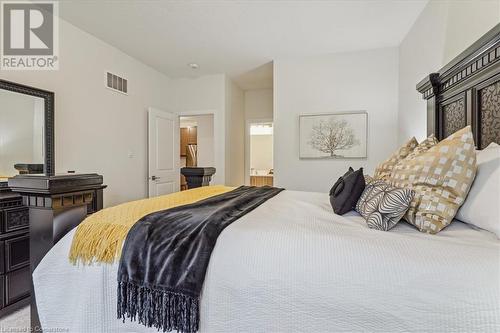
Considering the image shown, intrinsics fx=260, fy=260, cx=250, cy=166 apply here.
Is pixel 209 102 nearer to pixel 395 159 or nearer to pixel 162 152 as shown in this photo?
pixel 162 152

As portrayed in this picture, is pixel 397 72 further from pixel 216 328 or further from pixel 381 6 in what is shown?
pixel 216 328

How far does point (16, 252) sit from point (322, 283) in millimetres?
2358

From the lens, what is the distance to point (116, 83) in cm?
361

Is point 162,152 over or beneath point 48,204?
over

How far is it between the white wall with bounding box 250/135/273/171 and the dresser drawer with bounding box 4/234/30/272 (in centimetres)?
602

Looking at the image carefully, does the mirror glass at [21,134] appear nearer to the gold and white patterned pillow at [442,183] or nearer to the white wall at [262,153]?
the gold and white patterned pillow at [442,183]

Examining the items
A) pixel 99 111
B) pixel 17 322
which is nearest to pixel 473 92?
pixel 17 322

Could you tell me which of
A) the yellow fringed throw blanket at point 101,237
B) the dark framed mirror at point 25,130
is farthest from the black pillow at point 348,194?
the dark framed mirror at point 25,130

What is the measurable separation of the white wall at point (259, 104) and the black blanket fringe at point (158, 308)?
4.85 meters

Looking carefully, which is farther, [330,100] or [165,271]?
[330,100]

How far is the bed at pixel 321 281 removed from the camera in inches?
31.0

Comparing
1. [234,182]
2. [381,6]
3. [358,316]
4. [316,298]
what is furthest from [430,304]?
[234,182]

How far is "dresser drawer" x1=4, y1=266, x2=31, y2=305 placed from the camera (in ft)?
6.40

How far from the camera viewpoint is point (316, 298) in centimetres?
88
